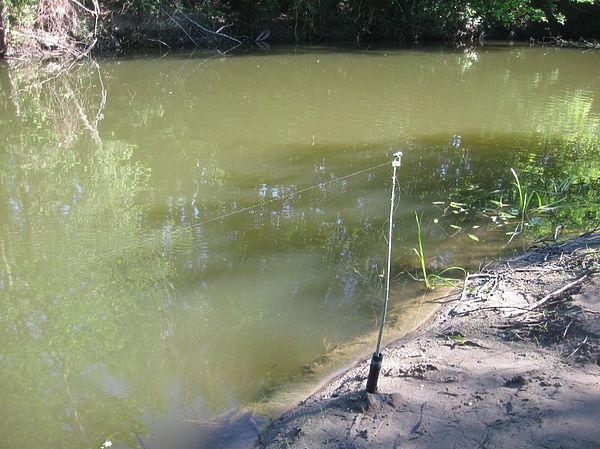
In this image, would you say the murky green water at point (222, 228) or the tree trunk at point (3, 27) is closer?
the murky green water at point (222, 228)

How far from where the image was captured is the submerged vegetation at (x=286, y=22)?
1451cm

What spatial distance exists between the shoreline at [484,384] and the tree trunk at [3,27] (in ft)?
42.0

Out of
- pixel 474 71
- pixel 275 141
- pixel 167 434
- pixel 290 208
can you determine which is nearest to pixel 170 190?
pixel 290 208

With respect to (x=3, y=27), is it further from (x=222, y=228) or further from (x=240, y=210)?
(x=222, y=228)

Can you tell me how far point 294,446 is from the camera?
8.03 feet

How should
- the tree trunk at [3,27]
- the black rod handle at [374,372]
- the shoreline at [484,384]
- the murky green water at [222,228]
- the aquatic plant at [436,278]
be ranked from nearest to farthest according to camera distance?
1. the shoreline at [484,384]
2. the black rod handle at [374,372]
3. the murky green water at [222,228]
4. the aquatic plant at [436,278]
5. the tree trunk at [3,27]

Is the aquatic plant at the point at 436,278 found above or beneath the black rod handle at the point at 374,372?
beneath

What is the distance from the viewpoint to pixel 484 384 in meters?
2.62

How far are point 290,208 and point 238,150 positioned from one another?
2.02m

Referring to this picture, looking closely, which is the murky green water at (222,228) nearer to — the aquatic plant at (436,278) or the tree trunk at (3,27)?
the aquatic plant at (436,278)

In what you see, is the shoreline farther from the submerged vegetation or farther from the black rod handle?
the submerged vegetation

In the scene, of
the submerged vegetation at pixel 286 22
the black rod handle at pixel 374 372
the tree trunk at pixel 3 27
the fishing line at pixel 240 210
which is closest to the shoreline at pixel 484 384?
the black rod handle at pixel 374 372

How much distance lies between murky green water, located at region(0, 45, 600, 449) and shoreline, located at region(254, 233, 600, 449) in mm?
410

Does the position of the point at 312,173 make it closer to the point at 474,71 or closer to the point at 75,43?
the point at 474,71
